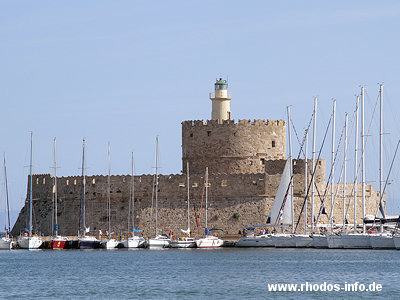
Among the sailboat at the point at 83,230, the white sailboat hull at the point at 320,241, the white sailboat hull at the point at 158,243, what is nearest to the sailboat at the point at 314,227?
the white sailboat hull at the point at 320,241

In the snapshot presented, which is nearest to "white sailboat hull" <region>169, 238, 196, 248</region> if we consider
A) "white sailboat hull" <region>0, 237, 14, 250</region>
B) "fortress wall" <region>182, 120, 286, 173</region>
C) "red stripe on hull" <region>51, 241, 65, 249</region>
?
"fortress wall" <region>182, 120, 286, 173</region>

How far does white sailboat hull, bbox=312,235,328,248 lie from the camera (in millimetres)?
48250

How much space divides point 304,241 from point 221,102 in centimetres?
914

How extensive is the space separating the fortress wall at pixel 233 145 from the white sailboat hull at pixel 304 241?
541 cm

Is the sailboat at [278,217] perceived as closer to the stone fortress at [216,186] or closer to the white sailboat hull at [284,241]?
the white sailboat hull at [284,241]

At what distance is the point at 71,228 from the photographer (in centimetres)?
5481

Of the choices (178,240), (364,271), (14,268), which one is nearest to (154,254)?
(178,240)

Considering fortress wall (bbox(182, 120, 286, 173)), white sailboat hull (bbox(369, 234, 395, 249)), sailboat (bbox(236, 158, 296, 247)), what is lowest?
white sailboat hull (bbox(369, 234, 395, 249))

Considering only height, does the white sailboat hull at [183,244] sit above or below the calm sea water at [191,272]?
above

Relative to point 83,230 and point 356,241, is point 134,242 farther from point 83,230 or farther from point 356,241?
point 356,241

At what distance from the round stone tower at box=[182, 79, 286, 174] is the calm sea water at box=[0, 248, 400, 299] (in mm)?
A: 4923

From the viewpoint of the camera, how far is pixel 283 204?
164 ft

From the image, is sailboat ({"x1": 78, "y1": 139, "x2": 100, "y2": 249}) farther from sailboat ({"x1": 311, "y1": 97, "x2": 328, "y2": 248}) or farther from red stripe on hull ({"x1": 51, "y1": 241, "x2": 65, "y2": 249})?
sailboat ({"x1": 311, "y1": 97, "x2": 328, "y2": 248})

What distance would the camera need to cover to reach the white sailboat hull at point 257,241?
49.5 metres
